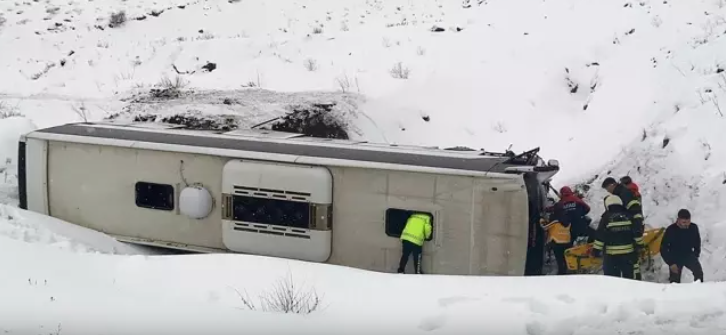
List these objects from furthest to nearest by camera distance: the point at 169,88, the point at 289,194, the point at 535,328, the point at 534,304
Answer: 1. the point at 169,88
2. the point at 289,194
3. the point at 534,304
4. the point at 535,328

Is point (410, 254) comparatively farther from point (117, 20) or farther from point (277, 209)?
point (117, 20)

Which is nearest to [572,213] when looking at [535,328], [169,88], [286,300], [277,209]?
[277,209]

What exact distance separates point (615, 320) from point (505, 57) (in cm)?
1148

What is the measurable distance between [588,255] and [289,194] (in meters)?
4.02

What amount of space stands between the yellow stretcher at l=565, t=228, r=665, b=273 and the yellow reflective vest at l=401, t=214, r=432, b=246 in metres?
2.09

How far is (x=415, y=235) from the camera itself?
28.5ft

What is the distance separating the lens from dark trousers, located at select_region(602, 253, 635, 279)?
884 cm

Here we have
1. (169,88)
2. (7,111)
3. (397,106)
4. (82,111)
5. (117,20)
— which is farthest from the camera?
(117,20)

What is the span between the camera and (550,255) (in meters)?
9.98

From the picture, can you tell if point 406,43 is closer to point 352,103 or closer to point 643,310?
point 352,103

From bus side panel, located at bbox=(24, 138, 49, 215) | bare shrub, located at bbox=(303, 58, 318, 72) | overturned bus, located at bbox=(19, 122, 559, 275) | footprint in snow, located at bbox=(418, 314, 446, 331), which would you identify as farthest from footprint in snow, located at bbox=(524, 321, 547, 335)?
bare shrub, located at bbox=(303, 58, 318, 72)

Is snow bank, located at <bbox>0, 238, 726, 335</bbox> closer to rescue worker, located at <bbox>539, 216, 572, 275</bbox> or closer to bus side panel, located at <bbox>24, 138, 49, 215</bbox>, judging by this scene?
rescue worker, located at <bbox>539, 216, 572, 275</bbox>

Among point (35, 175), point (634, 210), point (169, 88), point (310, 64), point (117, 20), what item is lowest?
point (634, 210)

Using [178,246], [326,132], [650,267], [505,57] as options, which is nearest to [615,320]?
[650,267]
